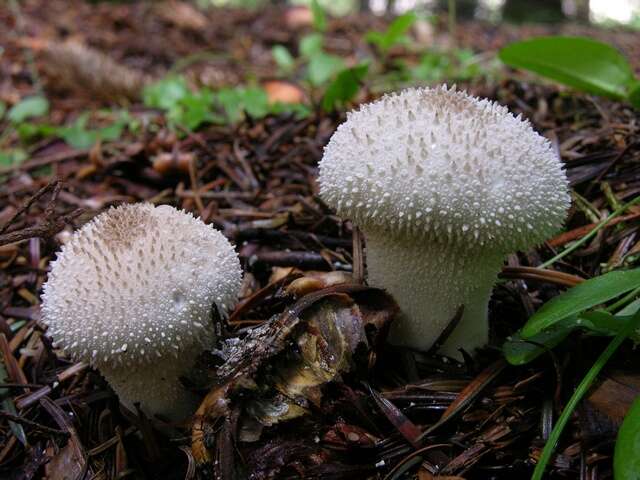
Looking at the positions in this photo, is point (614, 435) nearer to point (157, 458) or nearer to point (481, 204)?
point (481, 204)

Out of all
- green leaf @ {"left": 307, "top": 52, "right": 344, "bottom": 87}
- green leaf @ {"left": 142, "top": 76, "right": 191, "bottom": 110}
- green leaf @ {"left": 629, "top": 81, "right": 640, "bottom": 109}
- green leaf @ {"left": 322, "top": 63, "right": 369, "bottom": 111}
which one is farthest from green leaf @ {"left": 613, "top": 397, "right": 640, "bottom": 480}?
green leaf @ {"left": 307, "top": 52, "right": 344, "bottom": 87}

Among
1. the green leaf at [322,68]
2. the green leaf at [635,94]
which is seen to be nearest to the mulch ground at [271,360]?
the green leaf at [635,94]

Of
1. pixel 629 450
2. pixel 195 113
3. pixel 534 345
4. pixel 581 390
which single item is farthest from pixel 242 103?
pixel 629 450

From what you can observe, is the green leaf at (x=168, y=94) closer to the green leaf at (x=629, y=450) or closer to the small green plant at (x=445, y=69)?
the small green plant at (x=445, y=69)

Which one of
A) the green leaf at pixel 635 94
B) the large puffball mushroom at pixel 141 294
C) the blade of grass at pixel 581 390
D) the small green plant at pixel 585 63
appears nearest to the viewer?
the blade of grass at pixel 581 390

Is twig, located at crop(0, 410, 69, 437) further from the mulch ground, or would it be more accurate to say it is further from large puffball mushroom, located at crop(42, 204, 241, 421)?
large puffball mushroom, located at crop(42, 204, 241, 421)

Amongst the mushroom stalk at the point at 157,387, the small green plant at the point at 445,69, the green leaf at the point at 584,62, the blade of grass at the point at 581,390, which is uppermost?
the green leaf at the point at 584,62

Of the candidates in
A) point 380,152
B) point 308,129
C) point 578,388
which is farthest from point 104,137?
point 578,388

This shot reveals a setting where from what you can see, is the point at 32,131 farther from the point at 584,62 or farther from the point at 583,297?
the point at 583,297
